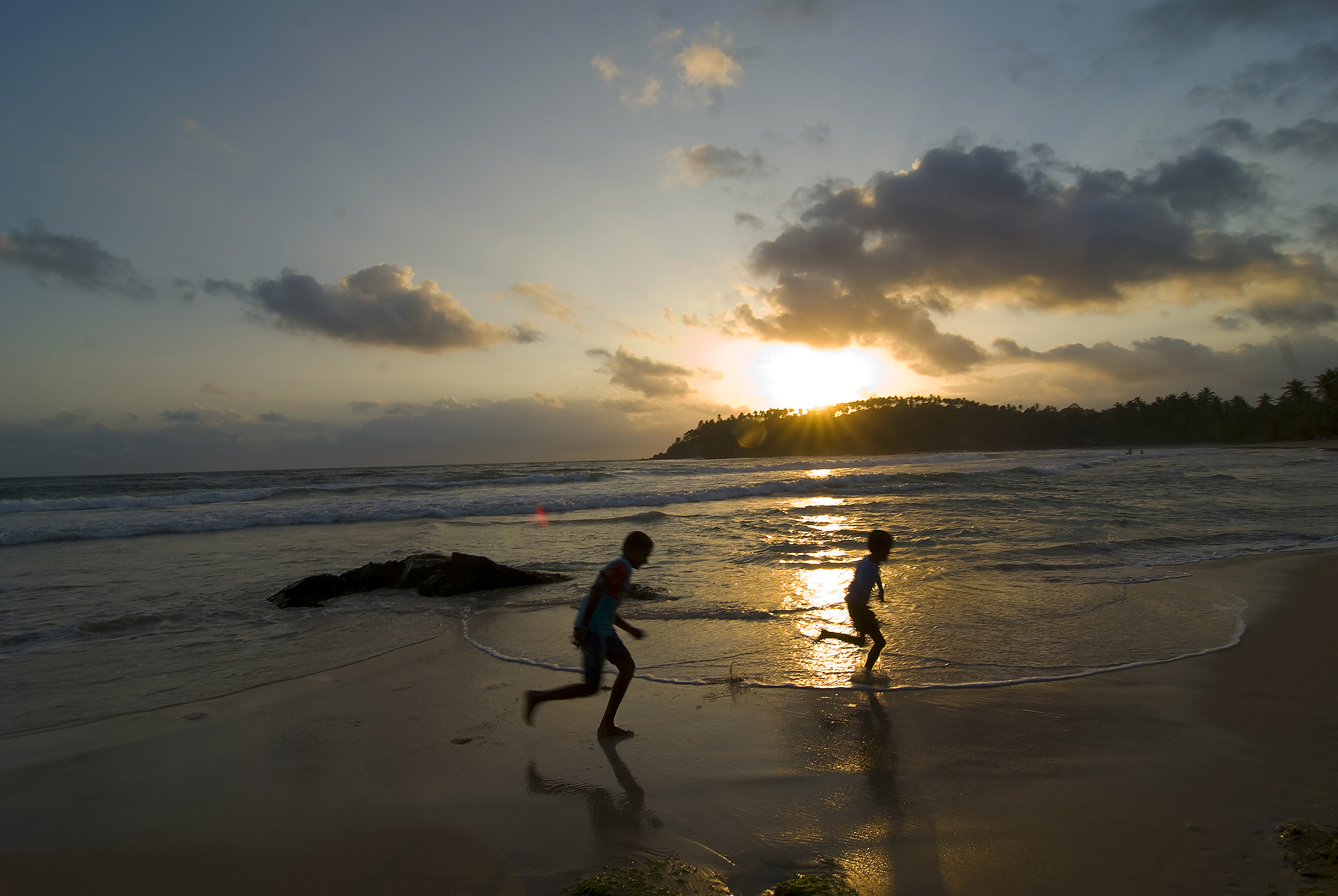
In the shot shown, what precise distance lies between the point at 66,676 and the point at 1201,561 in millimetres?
15156

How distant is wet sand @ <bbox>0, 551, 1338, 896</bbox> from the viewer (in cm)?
306

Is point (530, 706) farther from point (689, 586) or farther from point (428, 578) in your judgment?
point (428, 578)

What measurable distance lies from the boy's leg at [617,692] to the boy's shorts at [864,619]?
2.24 meters

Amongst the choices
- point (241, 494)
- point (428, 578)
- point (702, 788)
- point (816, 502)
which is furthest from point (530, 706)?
point (241, 494)

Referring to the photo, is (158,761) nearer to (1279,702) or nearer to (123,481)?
(1279,702)

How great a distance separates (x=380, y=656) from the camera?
6.97m

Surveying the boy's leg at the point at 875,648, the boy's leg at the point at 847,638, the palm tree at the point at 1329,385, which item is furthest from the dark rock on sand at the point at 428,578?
the palm tree at the point at 1329,385

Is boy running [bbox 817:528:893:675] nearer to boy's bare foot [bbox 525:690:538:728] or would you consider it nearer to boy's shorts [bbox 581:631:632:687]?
boy's shorts [bbox 581:631:632:687]

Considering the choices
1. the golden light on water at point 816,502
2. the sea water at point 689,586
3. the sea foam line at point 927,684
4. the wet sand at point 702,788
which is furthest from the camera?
the golden light on water at point 816,502

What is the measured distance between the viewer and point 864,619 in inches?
234

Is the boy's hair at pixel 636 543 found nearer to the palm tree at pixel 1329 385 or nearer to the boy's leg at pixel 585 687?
the boy's leg at pixel 585 687

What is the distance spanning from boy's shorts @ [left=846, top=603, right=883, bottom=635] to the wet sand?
765 mm

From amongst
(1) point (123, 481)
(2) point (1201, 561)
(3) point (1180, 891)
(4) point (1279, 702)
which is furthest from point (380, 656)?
(1) point (123, 481)

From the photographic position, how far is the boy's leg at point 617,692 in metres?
4.59
